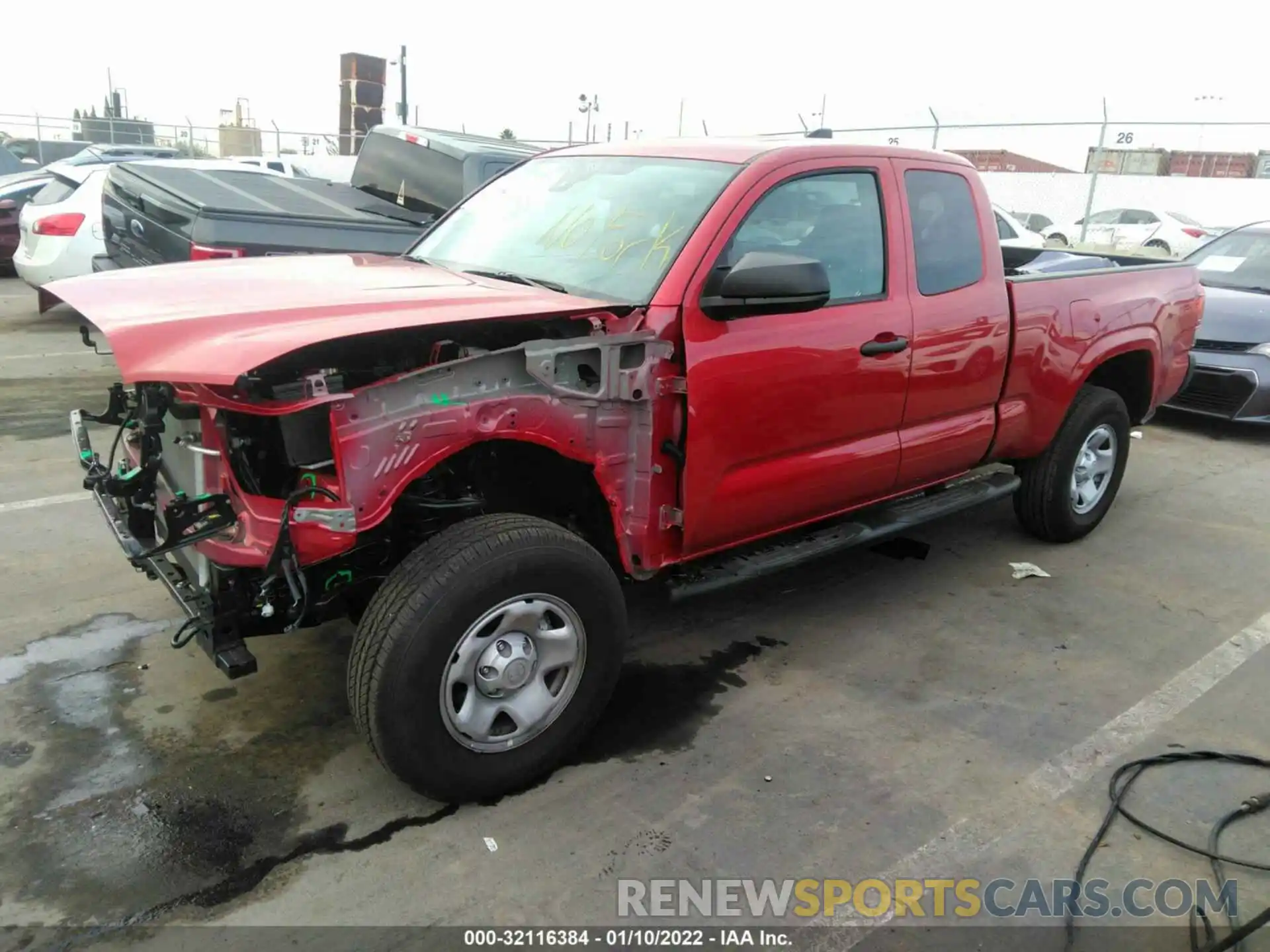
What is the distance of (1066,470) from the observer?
16.8 ft

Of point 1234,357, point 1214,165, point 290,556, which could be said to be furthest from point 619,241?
point 1214,165

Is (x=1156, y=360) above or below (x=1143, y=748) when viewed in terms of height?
above

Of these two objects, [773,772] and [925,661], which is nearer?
[773,772]

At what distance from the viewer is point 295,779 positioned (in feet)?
10.0

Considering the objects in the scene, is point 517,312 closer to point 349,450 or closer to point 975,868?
point 349,450

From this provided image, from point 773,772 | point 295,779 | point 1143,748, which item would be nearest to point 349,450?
point 295,779

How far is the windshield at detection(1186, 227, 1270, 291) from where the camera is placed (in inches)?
339

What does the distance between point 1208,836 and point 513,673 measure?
2.20m

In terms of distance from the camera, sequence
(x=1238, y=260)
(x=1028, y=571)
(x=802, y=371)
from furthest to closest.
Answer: (x=1238, y=260), (x=1028, y=571), (x=802, y=371)

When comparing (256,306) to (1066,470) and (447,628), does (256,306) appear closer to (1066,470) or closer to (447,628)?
(447,628)

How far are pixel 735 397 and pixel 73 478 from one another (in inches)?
163

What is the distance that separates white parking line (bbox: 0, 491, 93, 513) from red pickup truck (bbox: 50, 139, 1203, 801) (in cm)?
193

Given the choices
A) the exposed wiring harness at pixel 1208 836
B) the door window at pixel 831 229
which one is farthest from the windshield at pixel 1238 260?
the exposed wiring harness at pixel 1208 836

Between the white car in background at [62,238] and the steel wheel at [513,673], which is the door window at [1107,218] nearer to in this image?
the white car in background at [62,238]
